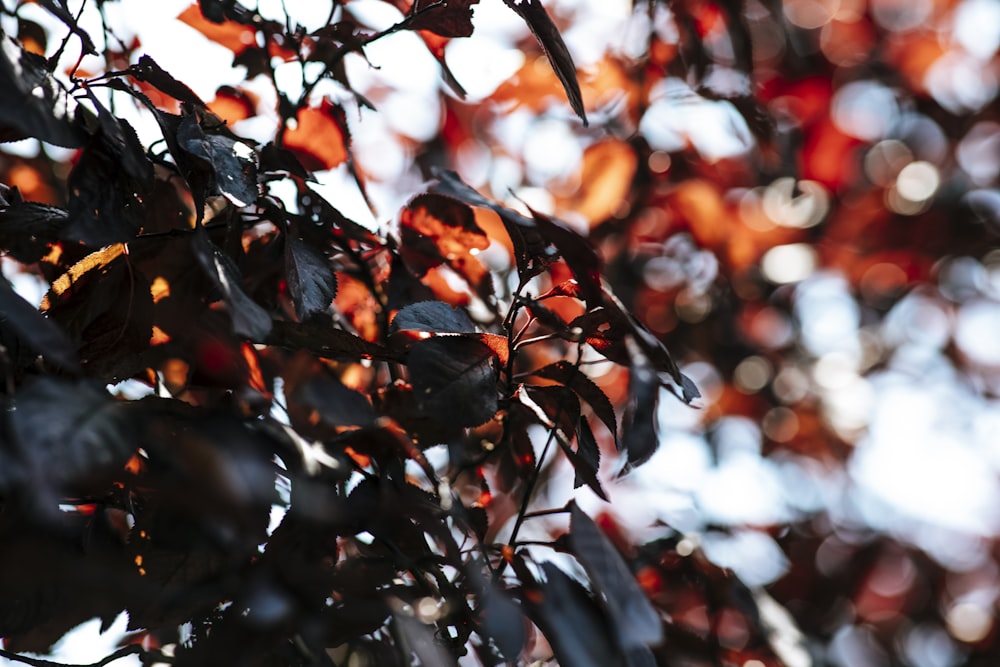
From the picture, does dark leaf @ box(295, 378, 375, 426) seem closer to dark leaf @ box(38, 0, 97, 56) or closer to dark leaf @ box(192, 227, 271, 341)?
dark leaf @ box(192, 227, 271, 341)

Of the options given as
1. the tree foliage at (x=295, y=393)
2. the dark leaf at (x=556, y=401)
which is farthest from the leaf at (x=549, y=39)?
the dark leaf at (x=556, y=401)

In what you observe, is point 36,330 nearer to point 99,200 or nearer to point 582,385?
point 99,200

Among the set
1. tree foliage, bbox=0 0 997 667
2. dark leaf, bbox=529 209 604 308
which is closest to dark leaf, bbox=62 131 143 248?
tree foliage, bbox=0 0 997 667

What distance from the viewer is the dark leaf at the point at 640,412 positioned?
456mm

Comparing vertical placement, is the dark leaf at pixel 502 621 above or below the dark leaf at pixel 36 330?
below

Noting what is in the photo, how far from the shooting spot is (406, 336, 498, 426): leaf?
20.2 inches

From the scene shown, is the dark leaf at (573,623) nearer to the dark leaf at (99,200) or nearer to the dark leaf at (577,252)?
the dark leaf at (577,252)

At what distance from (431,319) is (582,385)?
0.39 feet

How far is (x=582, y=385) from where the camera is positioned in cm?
61

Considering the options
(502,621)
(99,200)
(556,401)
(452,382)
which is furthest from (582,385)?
(99,200)

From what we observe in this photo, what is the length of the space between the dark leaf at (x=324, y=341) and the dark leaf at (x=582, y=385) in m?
0.12

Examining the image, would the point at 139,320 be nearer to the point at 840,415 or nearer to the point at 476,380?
the point at 476,380

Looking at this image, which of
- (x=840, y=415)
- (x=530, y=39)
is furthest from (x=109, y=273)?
(x=840, y=415)

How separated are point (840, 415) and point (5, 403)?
7.79ft
